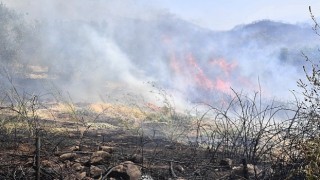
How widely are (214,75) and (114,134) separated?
16.4 metres

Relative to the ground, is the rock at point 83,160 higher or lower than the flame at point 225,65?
lower

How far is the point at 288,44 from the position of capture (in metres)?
33.6

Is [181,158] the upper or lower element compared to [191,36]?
lower

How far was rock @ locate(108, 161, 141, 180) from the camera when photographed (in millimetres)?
4918

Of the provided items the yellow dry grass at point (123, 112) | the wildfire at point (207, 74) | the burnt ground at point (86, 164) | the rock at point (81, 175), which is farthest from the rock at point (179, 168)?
the wildfire at point (207, 74)

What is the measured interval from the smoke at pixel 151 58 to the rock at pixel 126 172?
50.9 feet

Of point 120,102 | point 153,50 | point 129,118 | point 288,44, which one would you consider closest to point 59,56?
point 153,50

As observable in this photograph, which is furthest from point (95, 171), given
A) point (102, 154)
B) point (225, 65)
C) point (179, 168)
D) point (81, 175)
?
point (225, 65)

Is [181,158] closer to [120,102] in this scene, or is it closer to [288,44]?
[120,102]

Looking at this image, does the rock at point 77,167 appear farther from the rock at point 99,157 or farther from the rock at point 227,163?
the rock at point 227,163

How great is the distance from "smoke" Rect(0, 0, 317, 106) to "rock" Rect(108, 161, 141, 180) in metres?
15.5

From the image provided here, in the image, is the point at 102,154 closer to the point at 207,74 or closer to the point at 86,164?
the point at 86,164

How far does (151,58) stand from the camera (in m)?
28.8

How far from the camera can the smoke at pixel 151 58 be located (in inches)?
936
